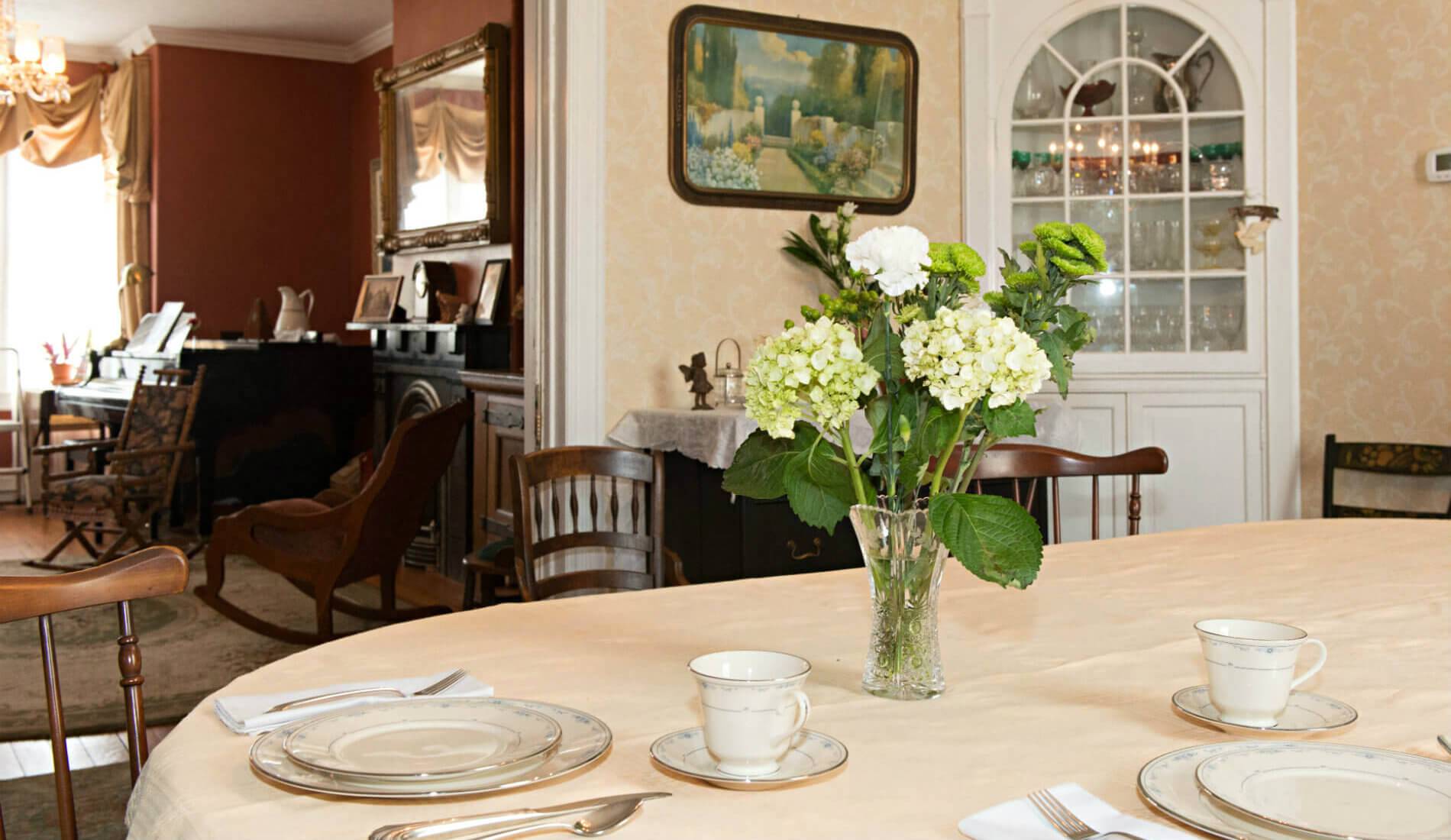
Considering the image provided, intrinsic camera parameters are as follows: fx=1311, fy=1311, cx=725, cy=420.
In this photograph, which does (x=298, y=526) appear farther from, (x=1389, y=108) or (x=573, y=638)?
(x=1389, y=108)

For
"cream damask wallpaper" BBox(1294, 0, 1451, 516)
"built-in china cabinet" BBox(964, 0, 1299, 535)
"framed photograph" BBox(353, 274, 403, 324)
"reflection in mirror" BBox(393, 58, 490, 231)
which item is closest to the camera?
"cream damask wallpaper" BBox(1294, 0, 1451, 516)

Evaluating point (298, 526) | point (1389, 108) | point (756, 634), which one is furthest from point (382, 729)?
point (1389, 108)

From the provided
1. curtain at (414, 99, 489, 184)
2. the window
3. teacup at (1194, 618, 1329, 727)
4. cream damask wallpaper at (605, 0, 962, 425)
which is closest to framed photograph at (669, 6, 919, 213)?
cream damask wallpaper at (605, 0, 962, 425)

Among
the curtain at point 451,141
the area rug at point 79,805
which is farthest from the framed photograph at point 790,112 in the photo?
the area rug at point 79,805

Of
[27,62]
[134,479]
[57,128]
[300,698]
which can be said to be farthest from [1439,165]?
[57,128]

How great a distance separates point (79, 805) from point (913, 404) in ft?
8.87

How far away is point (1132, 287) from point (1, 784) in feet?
12.3

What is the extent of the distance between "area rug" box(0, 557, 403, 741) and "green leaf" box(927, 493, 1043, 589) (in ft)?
9.77

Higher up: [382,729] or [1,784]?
[382,729]

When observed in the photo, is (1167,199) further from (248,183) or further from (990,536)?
(248,183)

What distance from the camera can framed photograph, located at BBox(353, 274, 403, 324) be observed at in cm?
675

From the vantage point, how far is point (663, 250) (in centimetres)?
401

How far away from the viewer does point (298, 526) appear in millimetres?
4211

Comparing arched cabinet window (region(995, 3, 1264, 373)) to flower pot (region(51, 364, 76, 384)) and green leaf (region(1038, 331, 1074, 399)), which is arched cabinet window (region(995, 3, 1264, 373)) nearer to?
green leaf (region(1038, 331, 1074, 399))
